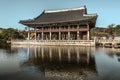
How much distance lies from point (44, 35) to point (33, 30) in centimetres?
493

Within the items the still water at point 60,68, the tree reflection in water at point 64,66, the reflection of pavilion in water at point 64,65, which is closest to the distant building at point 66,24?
the reflection of pavilion in water at point 64,65

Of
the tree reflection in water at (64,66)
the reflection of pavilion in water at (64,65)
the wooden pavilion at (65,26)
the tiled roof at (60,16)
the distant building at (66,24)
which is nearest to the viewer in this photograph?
the tree reflection in water at (64,66)

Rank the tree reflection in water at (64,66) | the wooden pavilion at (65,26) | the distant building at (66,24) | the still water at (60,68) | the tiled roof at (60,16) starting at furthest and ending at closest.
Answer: the tiled roof at (60,16)
the distant building at (66,24)
the wooden pavilion at (65,26)
the tree reflection in water at (64,66)
the still water at (60,68)

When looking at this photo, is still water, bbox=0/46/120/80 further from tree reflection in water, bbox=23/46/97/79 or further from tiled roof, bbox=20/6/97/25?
tiled roof, bbox=20/6/97/25

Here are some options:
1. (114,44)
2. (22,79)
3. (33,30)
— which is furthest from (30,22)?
(22,79)

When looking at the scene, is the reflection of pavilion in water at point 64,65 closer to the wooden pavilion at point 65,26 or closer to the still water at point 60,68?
the still water at point 60,68

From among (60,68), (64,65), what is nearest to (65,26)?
(64,65)

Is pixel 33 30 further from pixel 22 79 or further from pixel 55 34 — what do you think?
pixel 22 79

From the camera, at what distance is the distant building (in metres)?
50.3

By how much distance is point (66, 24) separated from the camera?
53219mm

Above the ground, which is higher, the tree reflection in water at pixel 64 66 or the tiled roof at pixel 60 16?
the tiled roof at pixel 60 16

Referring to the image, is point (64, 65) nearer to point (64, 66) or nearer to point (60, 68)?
point (64, 66)

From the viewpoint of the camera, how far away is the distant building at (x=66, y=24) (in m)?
50.3

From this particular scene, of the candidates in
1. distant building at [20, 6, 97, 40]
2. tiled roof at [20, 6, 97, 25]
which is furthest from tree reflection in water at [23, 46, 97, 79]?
tiled roof at [20, 6, 97, 25]
